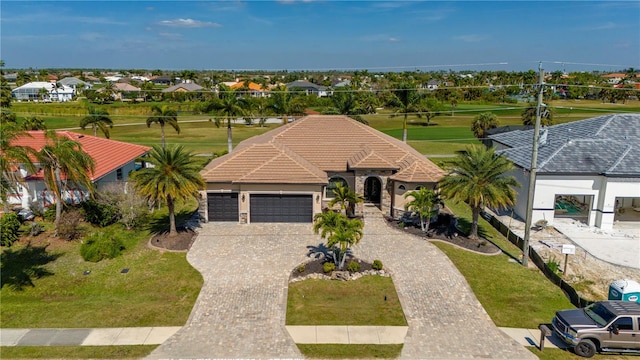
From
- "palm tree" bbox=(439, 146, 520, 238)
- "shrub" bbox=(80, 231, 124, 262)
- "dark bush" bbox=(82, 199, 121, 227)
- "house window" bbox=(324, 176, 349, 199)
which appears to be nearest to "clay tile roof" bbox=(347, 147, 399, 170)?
"house window" bbox=(324, 176, 349, 199)

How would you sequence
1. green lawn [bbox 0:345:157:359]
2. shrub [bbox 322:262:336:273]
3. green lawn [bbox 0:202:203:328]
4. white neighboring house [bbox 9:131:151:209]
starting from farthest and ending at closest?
white neighboring house [bbox 9:131:151:209] → shrub [bbox 322:262:336:273] → green lawn [bbox 0:202:203:328] → green lawn [bbox 0:345:157:359]

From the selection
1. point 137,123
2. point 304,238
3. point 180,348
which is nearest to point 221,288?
point 180,348

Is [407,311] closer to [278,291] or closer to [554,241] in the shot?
[278,291]

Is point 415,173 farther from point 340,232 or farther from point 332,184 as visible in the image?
point 340,232

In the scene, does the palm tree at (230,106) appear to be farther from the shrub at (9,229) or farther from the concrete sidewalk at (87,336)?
the concrete sidewalk at (87,336)

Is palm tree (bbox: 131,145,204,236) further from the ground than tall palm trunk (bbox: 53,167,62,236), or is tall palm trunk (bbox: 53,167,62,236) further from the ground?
palm tree (bbox: 131,145,204,236)

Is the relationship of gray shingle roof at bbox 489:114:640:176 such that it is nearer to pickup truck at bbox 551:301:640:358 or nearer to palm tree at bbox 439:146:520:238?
palm tree at bbox 439:146:520:238
